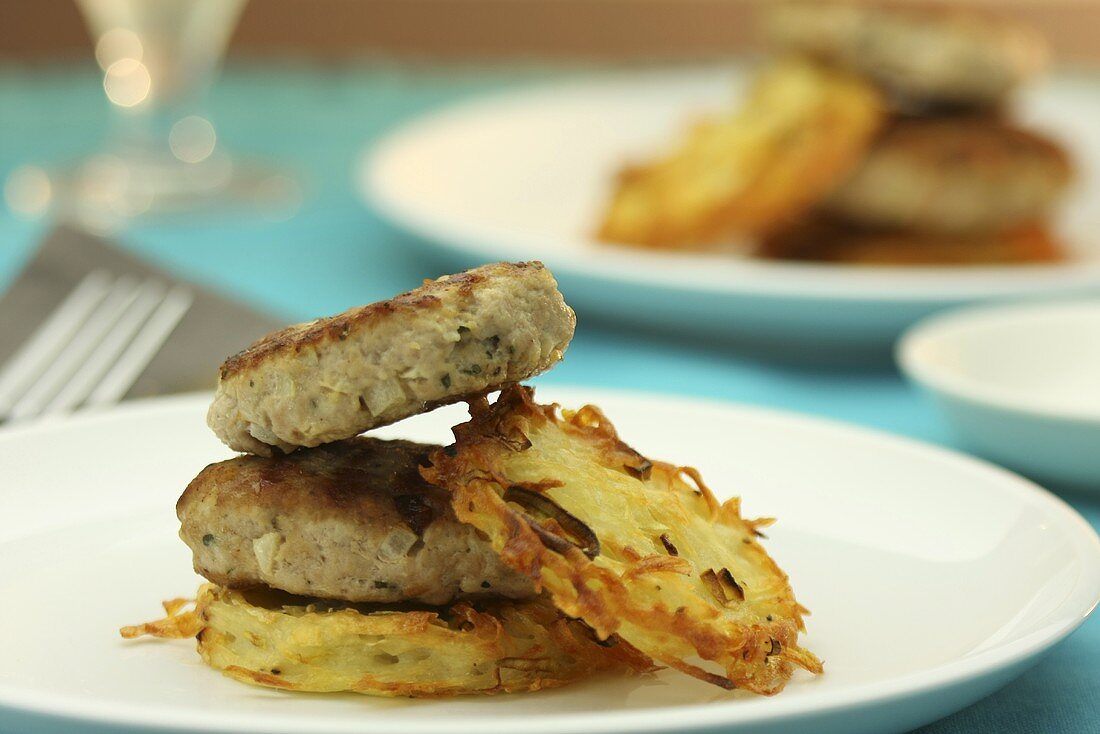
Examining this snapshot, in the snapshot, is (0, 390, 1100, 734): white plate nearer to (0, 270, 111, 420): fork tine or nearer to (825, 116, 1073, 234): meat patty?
(0, 270, 111, 420): fork tine

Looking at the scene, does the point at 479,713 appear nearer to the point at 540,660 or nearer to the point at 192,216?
the point at 540,660

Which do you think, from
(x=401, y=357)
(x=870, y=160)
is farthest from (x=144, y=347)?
(x=870, y=160)

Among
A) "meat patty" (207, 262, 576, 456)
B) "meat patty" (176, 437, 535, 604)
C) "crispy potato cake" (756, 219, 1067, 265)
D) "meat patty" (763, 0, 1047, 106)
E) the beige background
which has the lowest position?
"meat patty" (176, 437, 535, 604)

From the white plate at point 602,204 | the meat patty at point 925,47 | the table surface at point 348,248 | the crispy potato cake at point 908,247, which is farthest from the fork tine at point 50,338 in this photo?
the meat patty at point 925,47

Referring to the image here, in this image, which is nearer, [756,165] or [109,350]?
[109,350]

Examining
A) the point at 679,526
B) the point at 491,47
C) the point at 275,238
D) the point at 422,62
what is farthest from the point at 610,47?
the point at 679,526

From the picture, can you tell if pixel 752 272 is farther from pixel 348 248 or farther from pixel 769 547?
pixel 769 547

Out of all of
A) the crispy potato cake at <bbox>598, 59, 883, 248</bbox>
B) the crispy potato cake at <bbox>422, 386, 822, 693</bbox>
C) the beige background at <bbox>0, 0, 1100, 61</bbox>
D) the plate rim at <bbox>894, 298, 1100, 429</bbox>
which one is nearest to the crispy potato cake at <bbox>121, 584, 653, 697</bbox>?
the crispy potato cake at <bbox>422, 386, 822, 693</bbox>
